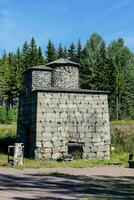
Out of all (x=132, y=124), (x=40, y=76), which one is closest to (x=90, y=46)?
(x=132, y=124)

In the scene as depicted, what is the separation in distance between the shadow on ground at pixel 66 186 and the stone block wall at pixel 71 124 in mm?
10204

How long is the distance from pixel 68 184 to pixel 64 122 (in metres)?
14.9

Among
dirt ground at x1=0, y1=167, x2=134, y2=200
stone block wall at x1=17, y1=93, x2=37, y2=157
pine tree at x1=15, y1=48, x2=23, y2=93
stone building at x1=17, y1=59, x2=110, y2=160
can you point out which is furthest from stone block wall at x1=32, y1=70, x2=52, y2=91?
pine tree at x1=15, y1=48, x2=23, y2=93

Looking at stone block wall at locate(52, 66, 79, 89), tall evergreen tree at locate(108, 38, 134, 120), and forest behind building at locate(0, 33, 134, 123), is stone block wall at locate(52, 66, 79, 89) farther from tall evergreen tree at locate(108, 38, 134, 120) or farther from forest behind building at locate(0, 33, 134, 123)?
tall evergreen tree at locate(108, 38, 134, 120)

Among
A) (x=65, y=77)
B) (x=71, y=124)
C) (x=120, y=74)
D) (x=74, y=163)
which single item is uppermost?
(x=120, y=74)

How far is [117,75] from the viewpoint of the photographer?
3088 inches

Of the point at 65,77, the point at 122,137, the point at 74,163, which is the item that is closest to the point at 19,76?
the point at 122,137

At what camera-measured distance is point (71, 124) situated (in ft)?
112

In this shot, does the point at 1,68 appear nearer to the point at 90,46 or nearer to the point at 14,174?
the point at 90,46

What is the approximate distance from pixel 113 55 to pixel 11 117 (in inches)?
1298

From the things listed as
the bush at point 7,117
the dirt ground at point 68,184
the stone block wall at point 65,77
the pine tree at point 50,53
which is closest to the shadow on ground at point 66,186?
the dirt ground at point 68,184

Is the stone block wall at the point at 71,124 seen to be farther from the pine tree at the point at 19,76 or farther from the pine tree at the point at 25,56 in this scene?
the pine tree at the point at 25,56

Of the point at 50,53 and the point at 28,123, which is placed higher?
the point at 50,53

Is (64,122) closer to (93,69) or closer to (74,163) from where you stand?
(74,163)
